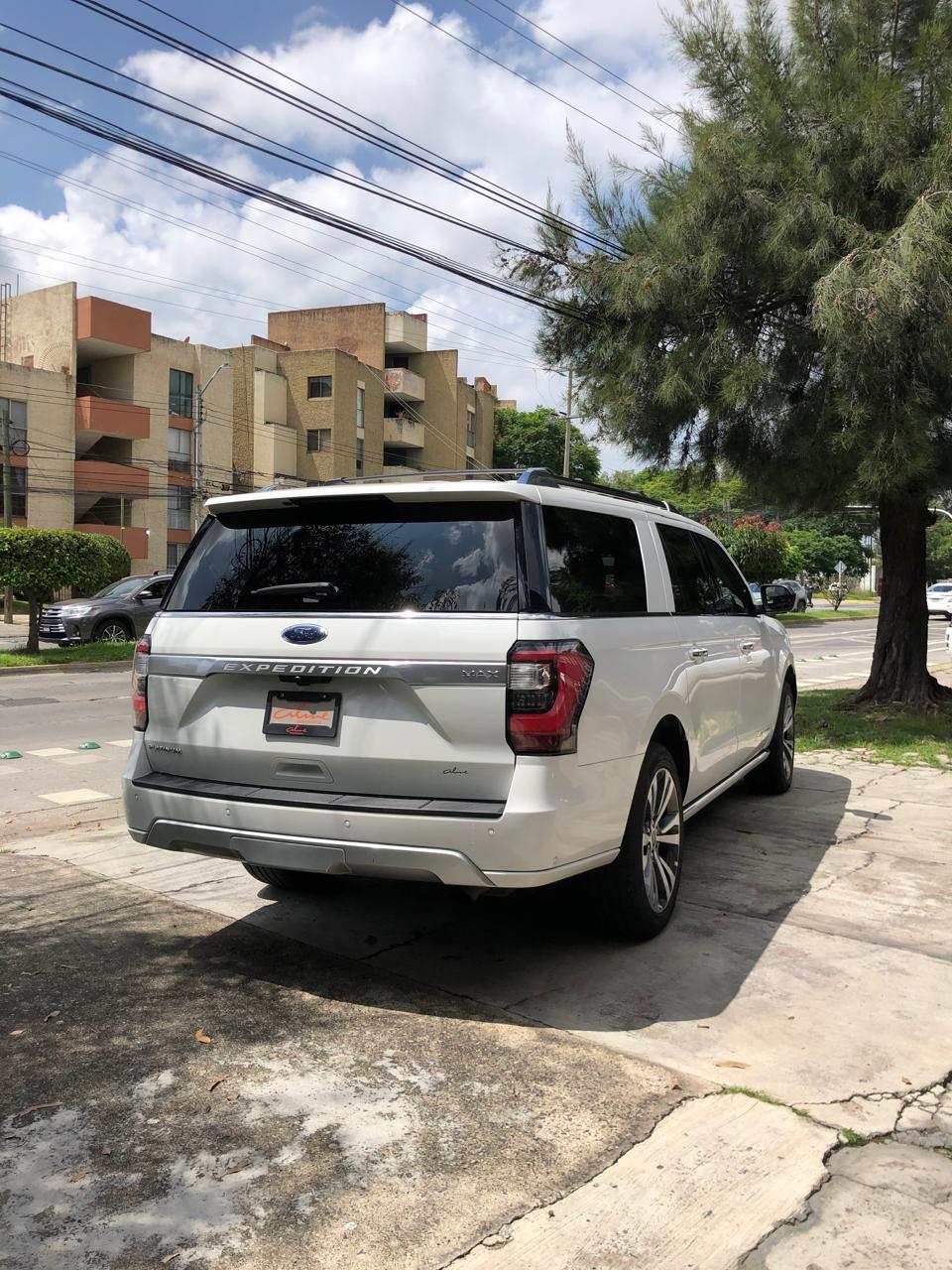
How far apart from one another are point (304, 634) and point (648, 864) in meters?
1.79

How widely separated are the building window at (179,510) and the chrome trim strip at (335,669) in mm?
42068

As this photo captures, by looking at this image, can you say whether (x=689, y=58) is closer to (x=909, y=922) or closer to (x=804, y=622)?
(x=909, y=922)

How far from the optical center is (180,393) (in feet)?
149

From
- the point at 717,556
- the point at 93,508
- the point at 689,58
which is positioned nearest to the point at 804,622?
the point at 93,508

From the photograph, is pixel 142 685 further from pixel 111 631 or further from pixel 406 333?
pixel 406 333

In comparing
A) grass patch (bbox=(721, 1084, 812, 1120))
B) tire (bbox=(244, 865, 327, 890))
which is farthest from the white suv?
tire (bbox=(244, 865, 327, 890))

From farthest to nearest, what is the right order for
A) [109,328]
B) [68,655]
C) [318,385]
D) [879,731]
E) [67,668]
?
[318,385] → [109,328] → [68,655] → [67,668] → [879,731]

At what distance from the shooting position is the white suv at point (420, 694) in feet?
12.1

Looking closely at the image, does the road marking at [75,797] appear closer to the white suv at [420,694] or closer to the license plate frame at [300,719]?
the white suv at [420,694]

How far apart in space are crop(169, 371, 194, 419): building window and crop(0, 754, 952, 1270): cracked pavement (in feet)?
139

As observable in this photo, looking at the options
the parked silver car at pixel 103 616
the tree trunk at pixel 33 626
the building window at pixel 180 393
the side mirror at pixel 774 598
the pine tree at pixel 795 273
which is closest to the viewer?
the side mirror at pixel 774 598

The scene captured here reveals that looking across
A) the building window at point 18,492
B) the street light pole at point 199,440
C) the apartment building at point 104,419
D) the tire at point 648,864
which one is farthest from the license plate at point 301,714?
the street light pole at point 199,440

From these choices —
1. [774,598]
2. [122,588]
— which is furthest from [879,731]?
[122,588]

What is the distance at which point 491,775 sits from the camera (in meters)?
3.68
